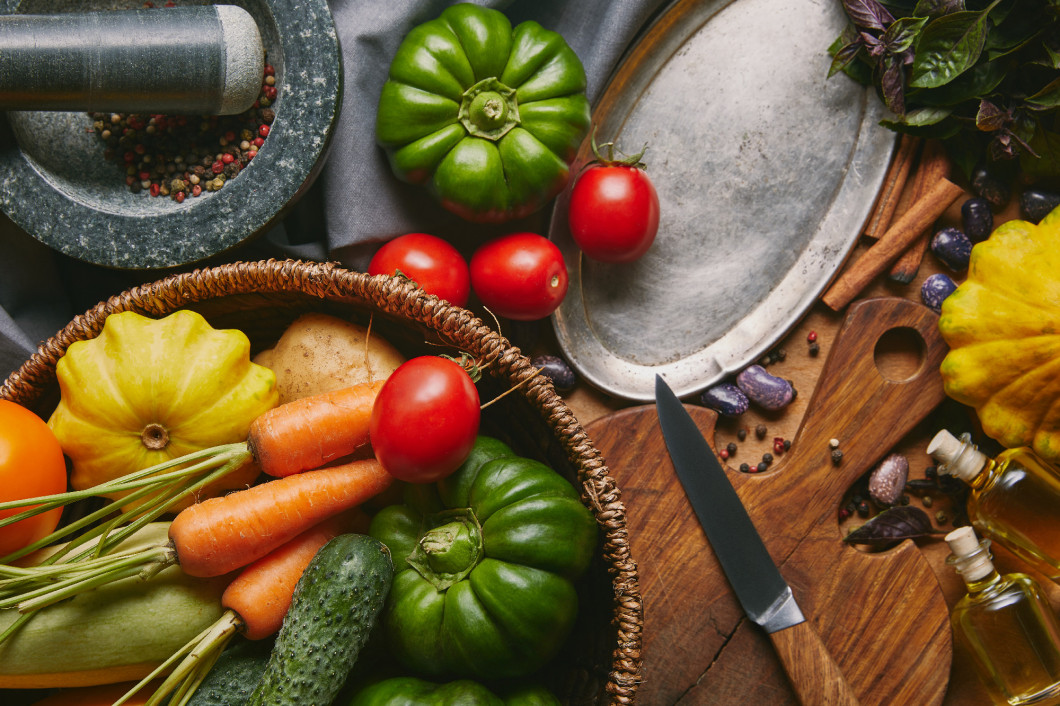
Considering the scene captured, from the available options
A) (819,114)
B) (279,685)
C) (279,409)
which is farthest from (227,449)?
(819,114)

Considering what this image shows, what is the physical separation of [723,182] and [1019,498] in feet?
2.55

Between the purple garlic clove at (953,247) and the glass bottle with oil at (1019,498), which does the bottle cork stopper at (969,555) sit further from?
the purple garlic clove at (953,247)

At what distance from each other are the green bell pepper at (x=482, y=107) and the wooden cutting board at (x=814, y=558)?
0.49m

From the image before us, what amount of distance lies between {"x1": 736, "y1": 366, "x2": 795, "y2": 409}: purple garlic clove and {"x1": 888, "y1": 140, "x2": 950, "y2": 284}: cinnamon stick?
1.00 ft

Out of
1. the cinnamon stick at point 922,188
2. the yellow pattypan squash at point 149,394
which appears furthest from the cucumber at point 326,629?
the cinnamon stick at point 922,188

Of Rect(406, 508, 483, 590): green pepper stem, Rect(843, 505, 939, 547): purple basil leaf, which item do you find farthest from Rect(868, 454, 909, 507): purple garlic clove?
Rect(406, 508, 483, 590): green pepper stem

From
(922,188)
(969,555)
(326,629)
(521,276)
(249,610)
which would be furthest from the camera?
(922,188)

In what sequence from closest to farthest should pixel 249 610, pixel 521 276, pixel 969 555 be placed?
pixel 249 610, pixel 969 555, pixel 521 276

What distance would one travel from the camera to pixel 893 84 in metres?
1.32

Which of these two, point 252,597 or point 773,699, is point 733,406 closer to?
point 773,699

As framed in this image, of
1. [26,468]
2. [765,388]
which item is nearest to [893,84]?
[765,388]

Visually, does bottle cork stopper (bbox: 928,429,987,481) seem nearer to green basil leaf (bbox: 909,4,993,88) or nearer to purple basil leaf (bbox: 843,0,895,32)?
green basil leaf (bbox: 909,4,993,88)

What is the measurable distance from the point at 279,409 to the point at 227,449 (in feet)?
0.31

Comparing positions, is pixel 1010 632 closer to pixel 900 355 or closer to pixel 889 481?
pixel 889 481
